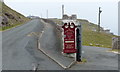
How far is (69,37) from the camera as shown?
821 inches

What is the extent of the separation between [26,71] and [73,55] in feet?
22.3

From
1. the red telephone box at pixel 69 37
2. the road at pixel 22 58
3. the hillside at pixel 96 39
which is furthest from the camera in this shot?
the hillside at pixel 96 39

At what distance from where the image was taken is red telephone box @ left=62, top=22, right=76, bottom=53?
2062 cm

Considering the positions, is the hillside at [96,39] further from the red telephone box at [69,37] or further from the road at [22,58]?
the road at [22,58]

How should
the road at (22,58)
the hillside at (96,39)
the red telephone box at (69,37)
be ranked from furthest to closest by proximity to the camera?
the hillside at (96,39)
the red telephone box at (69,37)
the road at (22,58)

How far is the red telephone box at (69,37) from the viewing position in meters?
20.6

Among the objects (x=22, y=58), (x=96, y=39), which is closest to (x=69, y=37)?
(x=22, y=58)

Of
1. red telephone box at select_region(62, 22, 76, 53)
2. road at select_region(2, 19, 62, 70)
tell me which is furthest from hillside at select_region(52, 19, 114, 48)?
road at select_region(2, 19, 62, 70)

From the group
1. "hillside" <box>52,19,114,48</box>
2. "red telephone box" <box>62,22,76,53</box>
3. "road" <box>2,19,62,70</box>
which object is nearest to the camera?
"road" <box>2,19,62,70</box>

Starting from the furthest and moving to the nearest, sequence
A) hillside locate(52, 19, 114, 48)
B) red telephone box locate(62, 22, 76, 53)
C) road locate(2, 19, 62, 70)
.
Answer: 1. hillside locate(52, 19, 114, 48)
2. red telephone box locate(62, 22, 76, 53)
3. road locate(2, 19, 62, 70)

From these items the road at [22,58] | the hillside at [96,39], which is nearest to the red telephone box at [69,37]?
the road at [22,58]

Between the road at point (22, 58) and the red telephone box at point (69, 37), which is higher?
the red telephone box at point (69, 37)

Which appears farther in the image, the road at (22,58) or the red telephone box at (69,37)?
the red telephone box at (69,37)

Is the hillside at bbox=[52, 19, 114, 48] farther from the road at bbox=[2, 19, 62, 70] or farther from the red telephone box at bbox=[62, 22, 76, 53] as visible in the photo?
the road at bbox=[2, 19, 62, 70]
